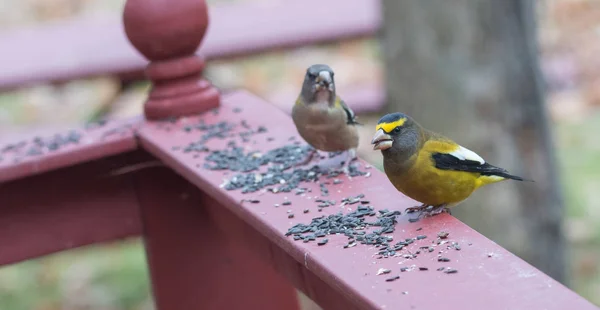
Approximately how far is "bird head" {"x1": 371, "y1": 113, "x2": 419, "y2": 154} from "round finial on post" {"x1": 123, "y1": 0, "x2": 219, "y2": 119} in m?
0.99

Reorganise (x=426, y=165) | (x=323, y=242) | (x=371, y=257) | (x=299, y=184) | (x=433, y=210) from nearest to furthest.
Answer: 1. (x=371, y=257)
2. (x=323, y=242)
3. (x=433, y=210)
4. (x=426, y=165)
5. (x=299, y=184)

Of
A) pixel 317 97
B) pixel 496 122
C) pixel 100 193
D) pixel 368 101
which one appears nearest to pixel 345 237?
pixel 317 97

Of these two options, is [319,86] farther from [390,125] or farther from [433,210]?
[433,210]

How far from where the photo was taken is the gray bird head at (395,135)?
255 centimetres

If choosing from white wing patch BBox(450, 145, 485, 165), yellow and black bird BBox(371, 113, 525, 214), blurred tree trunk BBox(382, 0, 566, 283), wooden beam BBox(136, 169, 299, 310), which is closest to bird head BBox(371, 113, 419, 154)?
yellow and black bird BBox(371, 113, 525, 214)

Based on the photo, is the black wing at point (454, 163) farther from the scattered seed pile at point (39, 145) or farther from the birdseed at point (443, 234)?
the scattered seed pile at point (39, 145)

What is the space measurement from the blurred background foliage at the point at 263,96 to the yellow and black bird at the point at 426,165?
359cm

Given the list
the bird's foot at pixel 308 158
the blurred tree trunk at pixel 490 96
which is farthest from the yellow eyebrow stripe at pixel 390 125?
the blurred tree trunk at pixel 490 96

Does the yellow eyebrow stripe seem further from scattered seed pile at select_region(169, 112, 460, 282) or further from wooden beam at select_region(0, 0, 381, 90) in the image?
wooden beam at select_region(0, 0, 381, 90)

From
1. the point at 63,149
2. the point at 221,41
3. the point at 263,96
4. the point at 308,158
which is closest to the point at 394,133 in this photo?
the point at 308,158

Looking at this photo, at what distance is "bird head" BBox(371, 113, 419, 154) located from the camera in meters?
2.56

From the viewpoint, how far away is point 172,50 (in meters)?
3.38

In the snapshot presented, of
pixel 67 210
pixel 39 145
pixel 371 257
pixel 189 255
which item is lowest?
pixel 189 255

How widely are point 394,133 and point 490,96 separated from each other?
2396 mm
